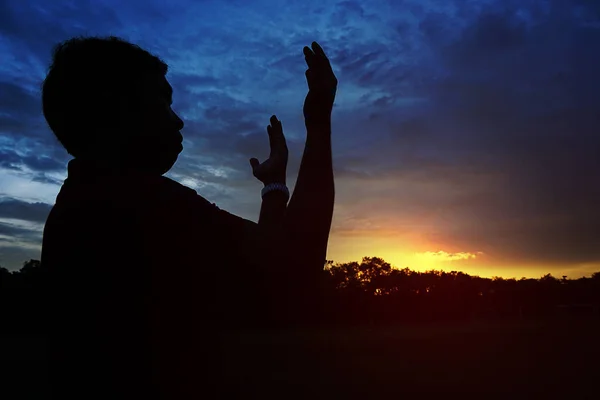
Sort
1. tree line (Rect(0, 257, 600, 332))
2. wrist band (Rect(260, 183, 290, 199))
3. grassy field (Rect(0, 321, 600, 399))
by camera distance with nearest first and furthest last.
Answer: wrist band (Rect(260, 183, 290, 199))
grassy field (Rect(0, 321, 600, 399))
tree line (Rect(0, 257, 600, 332))

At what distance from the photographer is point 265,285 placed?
1.30m

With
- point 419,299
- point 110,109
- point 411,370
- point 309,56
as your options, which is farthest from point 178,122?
point 419,299

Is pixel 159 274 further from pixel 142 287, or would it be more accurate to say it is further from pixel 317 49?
pixel 317 49

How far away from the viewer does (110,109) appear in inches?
61.6

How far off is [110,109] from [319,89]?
0.65m

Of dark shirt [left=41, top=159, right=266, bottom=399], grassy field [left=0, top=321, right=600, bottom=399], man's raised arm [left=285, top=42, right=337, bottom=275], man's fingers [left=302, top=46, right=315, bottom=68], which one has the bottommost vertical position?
grassy field [left=0, top=321, right=600, bottom=399]

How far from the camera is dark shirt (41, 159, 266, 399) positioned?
4.13 feet

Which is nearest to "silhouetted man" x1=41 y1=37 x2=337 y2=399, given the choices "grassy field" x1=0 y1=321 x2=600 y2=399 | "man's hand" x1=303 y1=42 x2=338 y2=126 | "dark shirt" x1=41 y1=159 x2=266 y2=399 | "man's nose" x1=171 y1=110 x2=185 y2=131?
"dark shirt" x1=41 y1=159 x2=266 y2=399

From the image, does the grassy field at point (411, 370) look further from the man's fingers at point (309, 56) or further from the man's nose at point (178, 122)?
the man's fingers at point (309, 56)

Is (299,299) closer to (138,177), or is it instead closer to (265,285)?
(265,285)

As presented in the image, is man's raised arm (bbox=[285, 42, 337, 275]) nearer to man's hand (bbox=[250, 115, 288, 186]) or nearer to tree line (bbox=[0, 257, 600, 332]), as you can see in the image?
man's hand (bbox=[250, 115, 288, 186])

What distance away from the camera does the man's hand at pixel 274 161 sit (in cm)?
211

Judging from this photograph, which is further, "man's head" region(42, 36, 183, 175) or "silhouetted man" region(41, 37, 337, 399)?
"man's head" region(42, 36, 183, 175)

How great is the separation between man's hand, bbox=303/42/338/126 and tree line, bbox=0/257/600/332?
1297 inches
